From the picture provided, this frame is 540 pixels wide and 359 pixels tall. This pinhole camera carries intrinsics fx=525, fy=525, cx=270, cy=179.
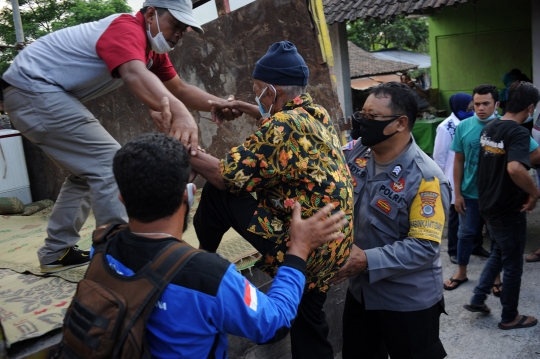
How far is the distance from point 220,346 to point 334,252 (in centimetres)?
76

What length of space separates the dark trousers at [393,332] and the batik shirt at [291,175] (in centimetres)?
54

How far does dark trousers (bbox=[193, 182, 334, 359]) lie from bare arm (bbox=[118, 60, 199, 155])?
0.88 ft

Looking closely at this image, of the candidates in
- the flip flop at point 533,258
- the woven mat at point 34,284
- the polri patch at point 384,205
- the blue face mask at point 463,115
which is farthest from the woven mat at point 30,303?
the flip flop at point 533,258

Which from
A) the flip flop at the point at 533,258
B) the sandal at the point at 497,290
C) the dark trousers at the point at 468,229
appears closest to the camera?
the sandal at the point at 497,290

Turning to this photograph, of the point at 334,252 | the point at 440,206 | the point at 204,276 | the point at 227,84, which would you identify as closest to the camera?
the point at 204,276

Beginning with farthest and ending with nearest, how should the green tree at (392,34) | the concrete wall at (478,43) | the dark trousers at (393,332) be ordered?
the green tree at (392,34) < the concrete wall at (478,43) < the dark trousers at (393,332)

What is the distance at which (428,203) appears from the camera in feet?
8.28

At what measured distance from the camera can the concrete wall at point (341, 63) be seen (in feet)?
33.6

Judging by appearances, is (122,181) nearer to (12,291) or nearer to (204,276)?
(204,276)

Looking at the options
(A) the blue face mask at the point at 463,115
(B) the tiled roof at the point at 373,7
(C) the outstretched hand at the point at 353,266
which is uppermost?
(B) the tiled roof at the point at 373,7

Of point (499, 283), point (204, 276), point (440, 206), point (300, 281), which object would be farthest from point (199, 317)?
point (499, 283)

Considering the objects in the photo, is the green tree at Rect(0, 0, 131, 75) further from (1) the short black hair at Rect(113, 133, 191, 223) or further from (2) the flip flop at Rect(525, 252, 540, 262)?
(1) the short black hair at Rect(113, 133, 191, 223)

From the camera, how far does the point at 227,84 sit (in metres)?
4.44

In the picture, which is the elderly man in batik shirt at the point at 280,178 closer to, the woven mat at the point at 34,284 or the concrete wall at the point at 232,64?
the woven mat at the point at 34,284
